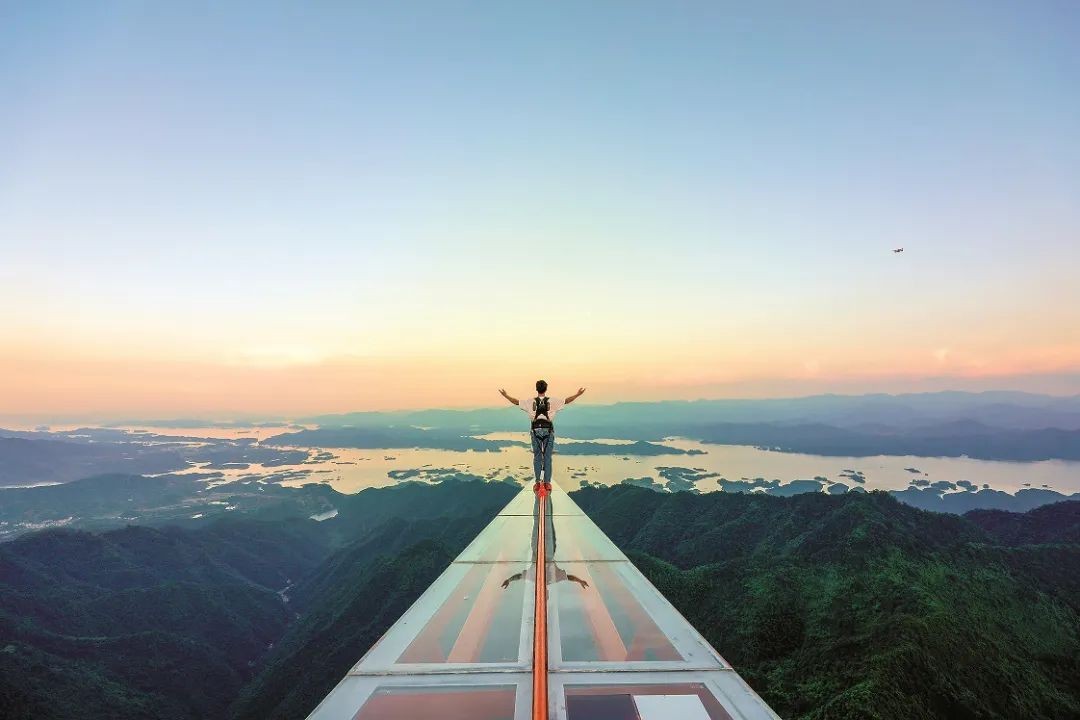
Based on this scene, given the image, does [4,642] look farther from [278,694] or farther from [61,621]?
[278,694]

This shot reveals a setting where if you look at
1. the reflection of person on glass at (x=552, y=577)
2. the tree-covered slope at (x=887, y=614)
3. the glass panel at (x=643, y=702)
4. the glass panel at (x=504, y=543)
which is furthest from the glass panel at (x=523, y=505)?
the tree-covered slope at (x=887, y=614)

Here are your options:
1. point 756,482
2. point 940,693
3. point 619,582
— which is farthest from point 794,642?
point 756,482

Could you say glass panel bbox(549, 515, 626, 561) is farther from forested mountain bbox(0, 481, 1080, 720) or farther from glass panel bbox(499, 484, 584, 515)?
forested mountain bbox(0, 481, 1080, 720)

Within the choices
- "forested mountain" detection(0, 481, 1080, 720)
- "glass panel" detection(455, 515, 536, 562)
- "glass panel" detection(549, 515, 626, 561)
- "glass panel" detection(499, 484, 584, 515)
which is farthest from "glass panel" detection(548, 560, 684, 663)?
"forested mountain" detection(0, 481, 1080, 720)

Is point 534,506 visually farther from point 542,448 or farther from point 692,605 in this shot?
point 692,605

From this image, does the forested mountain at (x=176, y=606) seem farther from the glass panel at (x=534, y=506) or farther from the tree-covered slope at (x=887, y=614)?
the glass panel at (x=534, y=506)
